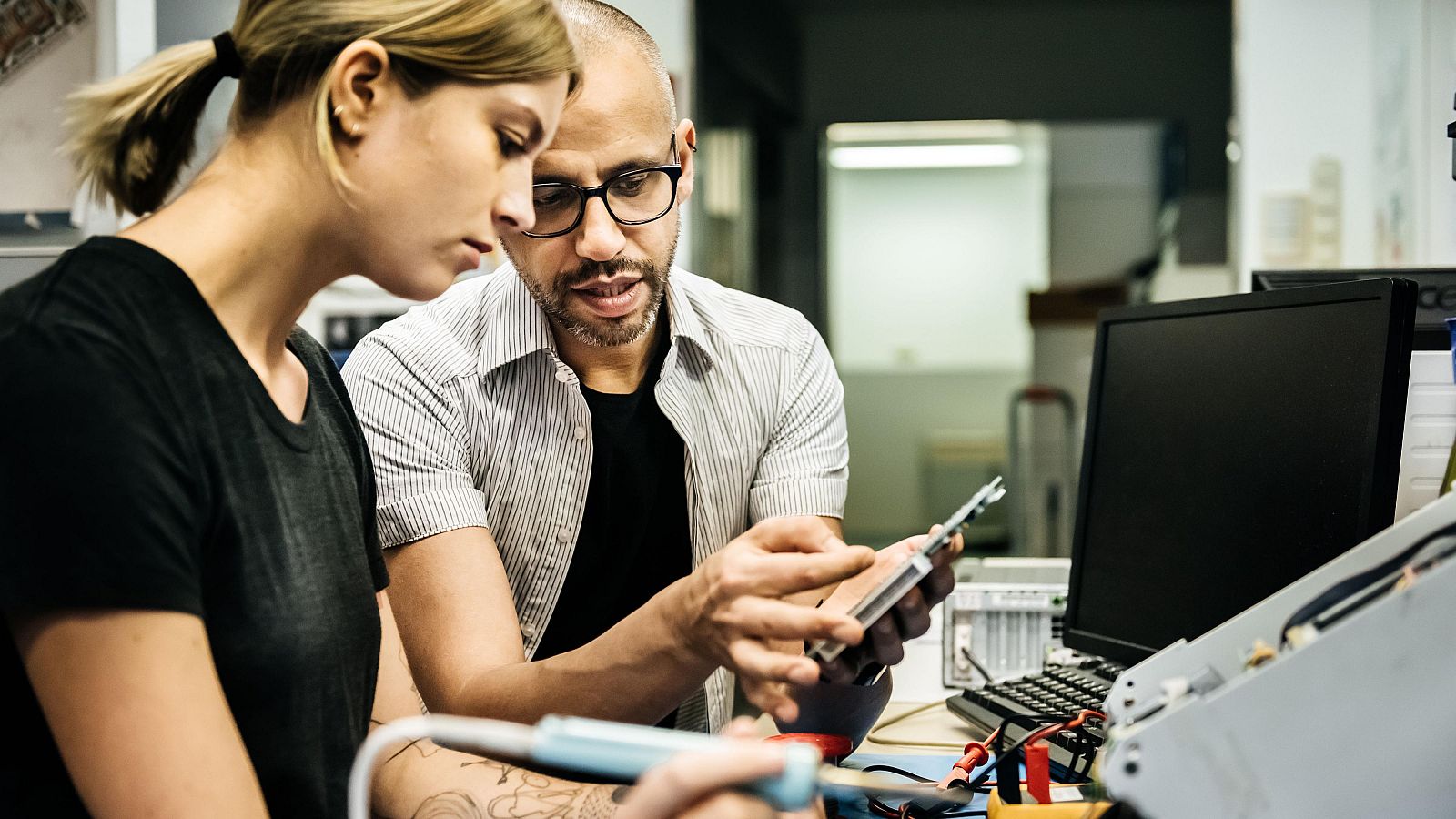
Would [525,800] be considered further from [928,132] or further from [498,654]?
[928,132]

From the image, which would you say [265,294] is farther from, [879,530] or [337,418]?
[879,530]

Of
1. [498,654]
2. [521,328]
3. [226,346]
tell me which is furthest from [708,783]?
[521,328]

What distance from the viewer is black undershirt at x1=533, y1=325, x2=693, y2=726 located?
141 centimetres

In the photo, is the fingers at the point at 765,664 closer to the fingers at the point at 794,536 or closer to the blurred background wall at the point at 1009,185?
the fingers at the point at 794,536

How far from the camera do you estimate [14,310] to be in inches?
27.5

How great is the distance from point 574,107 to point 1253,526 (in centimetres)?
83

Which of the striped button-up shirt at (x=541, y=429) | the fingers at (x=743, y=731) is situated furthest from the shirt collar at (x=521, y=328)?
the fingers at (x=743, y=731)

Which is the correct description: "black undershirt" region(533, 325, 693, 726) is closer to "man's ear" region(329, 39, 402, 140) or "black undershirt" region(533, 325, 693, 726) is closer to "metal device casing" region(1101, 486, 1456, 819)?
"man's ear" region(329, 39, 402, 140)

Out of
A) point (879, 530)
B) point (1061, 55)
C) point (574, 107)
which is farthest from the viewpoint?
point (879, 530)

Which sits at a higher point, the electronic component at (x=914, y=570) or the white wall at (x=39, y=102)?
the white wall at (x=39, y=102)

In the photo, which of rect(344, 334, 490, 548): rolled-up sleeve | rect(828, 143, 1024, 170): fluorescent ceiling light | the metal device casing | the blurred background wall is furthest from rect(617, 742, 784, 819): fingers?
rect(828, 143, 1024, 170): fluorescent ceiling light

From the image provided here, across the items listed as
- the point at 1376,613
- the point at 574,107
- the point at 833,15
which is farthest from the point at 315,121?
the point at 833,15

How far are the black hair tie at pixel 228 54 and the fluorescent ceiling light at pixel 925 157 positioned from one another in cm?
632

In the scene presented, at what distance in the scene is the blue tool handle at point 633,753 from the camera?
1.66 ft
